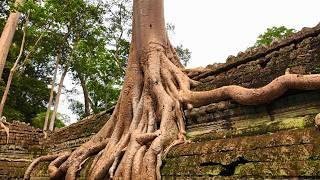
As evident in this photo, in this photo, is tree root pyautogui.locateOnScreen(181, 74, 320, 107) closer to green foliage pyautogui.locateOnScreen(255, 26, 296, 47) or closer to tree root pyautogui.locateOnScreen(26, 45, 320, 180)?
tree root pyautogui.locateOnScreen(26, 45, 320, 180)

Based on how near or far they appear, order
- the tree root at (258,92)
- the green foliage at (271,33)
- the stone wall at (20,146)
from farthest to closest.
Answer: the green foliage at (271,33)
the stone wall at (20,146)
the tree root at (258,92)

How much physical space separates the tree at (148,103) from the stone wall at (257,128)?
159mm

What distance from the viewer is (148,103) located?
502 centimetres

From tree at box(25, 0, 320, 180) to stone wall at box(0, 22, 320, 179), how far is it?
0.52 ft

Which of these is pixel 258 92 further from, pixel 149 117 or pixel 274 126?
pixel 149 117

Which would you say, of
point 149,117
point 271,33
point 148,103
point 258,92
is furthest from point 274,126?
point 271,33

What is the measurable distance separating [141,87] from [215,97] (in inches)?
60.8

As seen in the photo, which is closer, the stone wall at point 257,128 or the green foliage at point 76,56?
the stone wall at point 257,128

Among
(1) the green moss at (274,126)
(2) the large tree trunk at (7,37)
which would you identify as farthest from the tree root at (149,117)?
(2) the large tree trunk at (7,37)

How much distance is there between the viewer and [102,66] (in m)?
14.0

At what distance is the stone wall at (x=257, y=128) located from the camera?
2.63m

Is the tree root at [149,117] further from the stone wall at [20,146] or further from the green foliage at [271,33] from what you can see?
the green foliage at [271,33]

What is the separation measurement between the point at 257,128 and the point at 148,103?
6.14 ft

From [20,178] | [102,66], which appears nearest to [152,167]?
[20,178]
